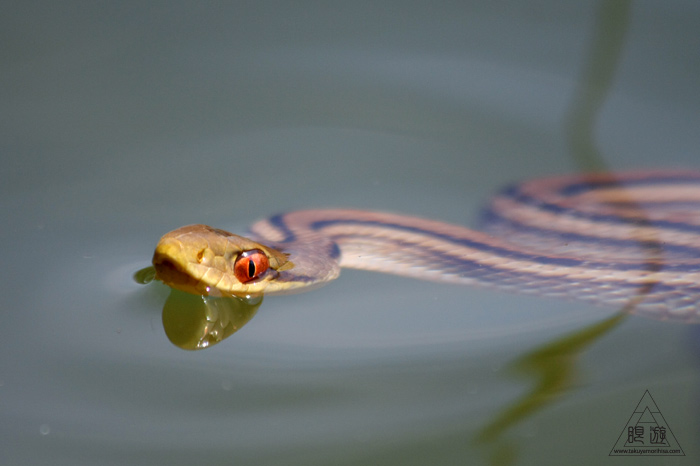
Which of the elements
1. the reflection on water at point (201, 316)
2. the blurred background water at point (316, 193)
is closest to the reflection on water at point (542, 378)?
the blurred background water at point (316, 193)

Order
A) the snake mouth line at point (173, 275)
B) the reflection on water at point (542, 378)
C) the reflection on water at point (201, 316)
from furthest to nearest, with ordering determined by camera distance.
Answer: the reflection on water at point (201, 316) < the snake mouth line at point (173, 275) < the reflection on water at point (542, 378)

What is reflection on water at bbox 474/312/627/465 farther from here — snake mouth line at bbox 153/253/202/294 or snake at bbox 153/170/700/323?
snake mouth line at bbox 153/253/202/294

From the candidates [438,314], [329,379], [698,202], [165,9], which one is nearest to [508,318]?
[438,314]

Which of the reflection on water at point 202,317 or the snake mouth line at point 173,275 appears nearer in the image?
the snake mouth line at point 173,275
